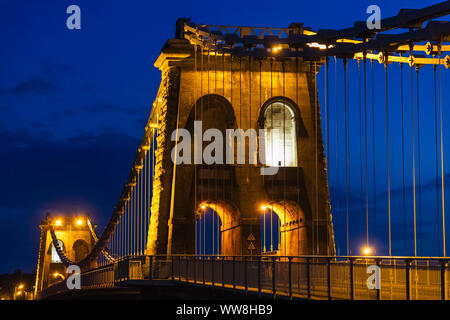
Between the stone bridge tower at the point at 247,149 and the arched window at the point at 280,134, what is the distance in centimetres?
5

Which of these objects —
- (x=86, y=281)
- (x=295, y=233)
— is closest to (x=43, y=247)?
(x=86, y=281)

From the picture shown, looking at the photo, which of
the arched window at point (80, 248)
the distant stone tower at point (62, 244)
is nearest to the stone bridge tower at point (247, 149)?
the distant stone tower at point (62, 244)

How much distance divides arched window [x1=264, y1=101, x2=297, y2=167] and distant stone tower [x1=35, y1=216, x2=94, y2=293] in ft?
209

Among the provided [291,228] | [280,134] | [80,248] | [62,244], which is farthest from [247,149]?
[80,248]

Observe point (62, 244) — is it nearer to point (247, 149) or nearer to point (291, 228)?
point (291, 228)

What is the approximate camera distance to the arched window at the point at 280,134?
44.6 meters

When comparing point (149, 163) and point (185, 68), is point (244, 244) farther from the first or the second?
point (149, 163)

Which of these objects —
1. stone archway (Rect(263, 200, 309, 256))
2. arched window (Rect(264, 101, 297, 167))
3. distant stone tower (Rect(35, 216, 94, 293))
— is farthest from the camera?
distant stone tower (Rect(35, 216, 94, 293))

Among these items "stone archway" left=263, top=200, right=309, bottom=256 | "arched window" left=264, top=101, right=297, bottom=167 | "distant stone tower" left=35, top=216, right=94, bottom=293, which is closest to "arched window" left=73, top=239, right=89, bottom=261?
"distant stone tower" left=35, top=216, right=94, bottom=293

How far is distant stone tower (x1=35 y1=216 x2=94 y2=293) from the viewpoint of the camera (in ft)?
343

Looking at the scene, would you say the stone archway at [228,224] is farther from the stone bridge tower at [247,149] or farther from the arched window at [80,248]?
the arched window at [80,248]

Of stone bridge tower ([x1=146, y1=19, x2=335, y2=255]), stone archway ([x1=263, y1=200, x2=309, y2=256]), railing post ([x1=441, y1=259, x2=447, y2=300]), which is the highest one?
stone bridge tower ([x1=146, y1=19, x2=335, y2=255])

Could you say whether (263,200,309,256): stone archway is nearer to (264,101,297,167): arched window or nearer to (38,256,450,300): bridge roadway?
(264,101,297,167): arched window
